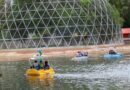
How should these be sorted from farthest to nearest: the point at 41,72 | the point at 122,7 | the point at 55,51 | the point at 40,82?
the point at 122,7 → the point at 55,51 → the point at 41,72 → the point at 40,82

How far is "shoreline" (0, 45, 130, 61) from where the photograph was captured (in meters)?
61.6

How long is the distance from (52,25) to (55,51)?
6.69m

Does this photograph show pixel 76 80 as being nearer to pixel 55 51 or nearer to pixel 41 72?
pixel 41 72

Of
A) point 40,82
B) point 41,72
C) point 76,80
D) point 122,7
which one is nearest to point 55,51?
point 41,72

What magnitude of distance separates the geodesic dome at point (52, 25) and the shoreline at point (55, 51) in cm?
196

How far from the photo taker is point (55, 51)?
211 feet

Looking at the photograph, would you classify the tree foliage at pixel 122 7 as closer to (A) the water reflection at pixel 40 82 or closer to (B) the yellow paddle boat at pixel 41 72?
(B) the yellow paddle boat at pixel 41 72

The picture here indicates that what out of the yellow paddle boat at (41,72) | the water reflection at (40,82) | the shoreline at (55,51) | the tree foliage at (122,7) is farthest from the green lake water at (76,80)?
the tree foliage at (122,7)

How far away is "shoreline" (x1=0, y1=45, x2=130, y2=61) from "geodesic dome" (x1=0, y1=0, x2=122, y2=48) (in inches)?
77.0

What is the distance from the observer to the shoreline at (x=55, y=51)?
61625mm

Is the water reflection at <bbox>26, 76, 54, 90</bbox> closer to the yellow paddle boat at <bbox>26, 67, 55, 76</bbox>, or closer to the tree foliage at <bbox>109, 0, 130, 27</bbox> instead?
the yellow paddle boat at <bbox>26, 67, 55, 76</bbox>

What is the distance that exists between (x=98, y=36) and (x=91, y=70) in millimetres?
29834

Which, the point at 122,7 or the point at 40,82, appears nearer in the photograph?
the point at 40,82

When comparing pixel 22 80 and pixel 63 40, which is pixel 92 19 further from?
pixel 22 80
